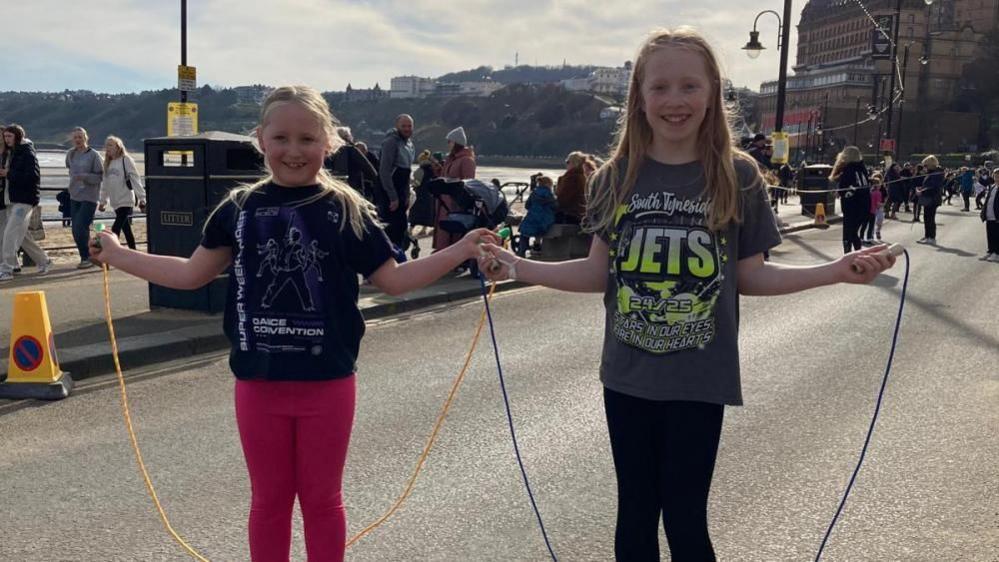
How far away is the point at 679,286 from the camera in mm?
2738

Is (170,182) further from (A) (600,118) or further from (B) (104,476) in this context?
(A) (600,118)

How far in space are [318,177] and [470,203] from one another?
31.0ft

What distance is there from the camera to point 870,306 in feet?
37.2

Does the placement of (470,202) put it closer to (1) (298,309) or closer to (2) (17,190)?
(2) (17,190)

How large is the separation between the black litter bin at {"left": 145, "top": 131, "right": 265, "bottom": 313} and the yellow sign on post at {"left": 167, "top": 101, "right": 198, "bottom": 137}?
9643 millimetres

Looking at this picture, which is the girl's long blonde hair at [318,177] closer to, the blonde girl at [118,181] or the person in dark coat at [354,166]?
the person in dark coat at [354,166]

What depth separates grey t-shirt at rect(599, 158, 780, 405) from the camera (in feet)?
8.95

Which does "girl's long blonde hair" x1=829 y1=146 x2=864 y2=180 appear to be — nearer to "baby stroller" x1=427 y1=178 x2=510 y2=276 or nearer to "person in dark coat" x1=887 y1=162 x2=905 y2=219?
"baby stroller" x1=427 y1=178 x2=510 y2=276

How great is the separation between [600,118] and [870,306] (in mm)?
186653

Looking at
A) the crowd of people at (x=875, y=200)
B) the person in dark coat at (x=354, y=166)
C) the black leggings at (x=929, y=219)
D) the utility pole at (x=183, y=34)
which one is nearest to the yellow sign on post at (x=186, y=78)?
the utility pole at (x=183, y=34)

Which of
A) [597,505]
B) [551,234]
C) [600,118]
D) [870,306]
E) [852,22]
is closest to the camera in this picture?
[597,505]

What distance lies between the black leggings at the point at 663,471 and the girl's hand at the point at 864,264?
1.79 ft

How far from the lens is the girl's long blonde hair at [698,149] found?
276 centimetres

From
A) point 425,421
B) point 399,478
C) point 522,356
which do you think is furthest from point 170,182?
point 399,478
